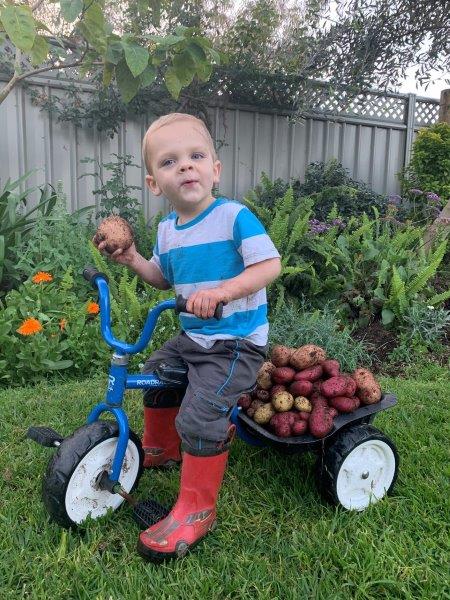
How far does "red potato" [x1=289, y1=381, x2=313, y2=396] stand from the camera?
2076 millimetres

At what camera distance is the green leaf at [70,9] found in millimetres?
1968

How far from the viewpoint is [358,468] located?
2.04 metres

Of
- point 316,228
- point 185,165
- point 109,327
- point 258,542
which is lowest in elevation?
point 258,542

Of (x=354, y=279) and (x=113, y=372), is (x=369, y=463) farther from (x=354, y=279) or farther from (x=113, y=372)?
(x=354, y=279)

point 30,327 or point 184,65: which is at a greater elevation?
point 184,65

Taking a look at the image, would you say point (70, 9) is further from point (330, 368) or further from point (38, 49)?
point (330, 368)

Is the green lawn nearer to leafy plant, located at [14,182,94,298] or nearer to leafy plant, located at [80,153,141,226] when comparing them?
leafy plant, located at [14,182,94,298]

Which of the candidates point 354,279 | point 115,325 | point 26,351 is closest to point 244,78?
point 354,279

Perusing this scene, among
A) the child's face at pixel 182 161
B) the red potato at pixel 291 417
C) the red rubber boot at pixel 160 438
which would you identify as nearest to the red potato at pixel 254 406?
the red potato at pixel 291 417

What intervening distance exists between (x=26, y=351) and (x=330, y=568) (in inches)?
87.2

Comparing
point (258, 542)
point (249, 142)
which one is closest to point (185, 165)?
point (258, 542)

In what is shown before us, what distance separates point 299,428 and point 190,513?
0.48 metres

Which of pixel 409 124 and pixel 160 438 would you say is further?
pixel 409 124

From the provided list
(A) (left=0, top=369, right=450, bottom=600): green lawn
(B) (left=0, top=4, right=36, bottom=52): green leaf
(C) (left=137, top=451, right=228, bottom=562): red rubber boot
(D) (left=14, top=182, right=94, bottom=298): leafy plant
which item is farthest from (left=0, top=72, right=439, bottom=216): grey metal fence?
(C) (left=137, top=451, right=228, bottom=562): red rubber boot
